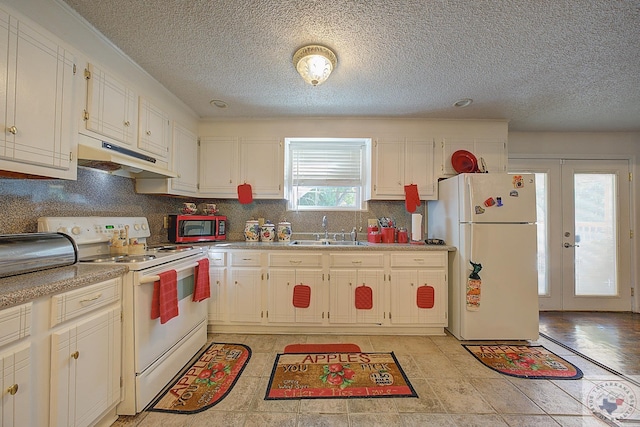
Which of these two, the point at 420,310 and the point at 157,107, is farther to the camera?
the point at 420,310

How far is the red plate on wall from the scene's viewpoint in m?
2.80

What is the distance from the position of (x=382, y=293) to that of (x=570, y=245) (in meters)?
2.81

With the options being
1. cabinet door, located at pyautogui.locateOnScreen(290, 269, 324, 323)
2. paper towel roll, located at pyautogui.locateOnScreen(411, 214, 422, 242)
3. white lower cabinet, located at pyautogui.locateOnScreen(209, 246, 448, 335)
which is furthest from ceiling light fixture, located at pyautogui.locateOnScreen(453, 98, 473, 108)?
cabinet door, located at pyautogui.locateOnScreen(290, 269, 324, 323)

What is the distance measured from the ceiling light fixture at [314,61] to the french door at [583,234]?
9.86 ft

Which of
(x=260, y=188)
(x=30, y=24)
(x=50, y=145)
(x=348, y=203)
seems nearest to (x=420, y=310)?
(x=348, y=203)

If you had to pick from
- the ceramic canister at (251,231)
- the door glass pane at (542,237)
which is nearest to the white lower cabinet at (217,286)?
the ceramic canister at (251,231)

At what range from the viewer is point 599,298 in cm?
326

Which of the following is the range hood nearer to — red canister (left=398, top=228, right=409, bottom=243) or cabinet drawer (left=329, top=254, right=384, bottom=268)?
cabinet drawer (left=329, top=254, right=384, bottom=268)

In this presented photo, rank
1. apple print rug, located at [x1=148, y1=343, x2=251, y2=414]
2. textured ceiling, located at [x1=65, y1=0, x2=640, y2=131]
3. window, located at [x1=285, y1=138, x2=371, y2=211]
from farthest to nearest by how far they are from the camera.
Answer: window, located at [x1=285, y1=138, x2=371, y2=211] → apple print rug, located at [x1=148, y1=343, x2=251, y2=414] → textured ceiling, located at [x1=65, y1=0, x2=640, y2=131]

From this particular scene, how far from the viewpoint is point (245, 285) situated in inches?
100

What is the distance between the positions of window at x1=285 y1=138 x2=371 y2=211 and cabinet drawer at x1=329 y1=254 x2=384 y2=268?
0.84 meters

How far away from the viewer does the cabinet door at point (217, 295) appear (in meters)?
2.55

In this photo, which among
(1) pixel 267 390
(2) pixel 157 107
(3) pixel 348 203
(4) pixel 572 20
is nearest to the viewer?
(4) pixel 572 20

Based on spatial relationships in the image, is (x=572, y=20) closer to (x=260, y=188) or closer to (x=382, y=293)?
(x=382, y=293)
